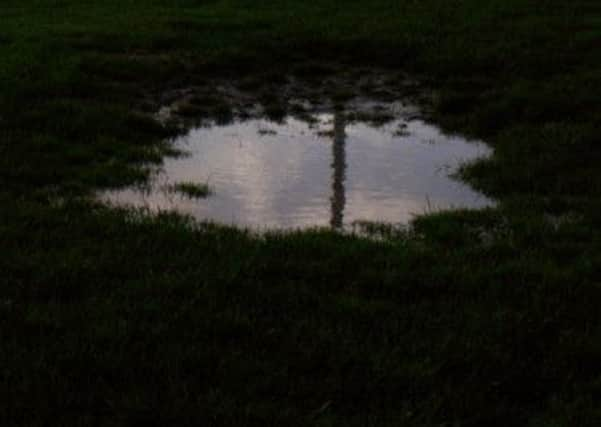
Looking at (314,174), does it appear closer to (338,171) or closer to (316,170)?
(316,170)

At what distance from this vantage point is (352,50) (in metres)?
17.7

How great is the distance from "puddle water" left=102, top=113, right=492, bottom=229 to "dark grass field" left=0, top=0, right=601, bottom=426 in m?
0.45

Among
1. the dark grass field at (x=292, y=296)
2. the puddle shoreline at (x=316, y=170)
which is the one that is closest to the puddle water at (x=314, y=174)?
the puddle shoreline at (x=316, y=170)

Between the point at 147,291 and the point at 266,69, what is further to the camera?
the point at 266,69

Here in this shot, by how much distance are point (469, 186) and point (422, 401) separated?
5.56 metres

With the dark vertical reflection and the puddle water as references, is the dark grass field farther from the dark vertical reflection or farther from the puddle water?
the dark vertical reflection

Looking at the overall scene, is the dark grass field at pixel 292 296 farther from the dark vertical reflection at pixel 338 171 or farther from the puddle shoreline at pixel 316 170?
the dark vertical reflection at pixel 338 171

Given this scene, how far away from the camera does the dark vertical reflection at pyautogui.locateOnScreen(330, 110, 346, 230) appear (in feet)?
31.8

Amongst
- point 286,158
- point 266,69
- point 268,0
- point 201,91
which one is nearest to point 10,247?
point 286,158

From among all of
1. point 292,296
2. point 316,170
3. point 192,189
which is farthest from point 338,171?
point 292,296

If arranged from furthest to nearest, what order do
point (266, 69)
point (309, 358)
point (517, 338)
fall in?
point (266, 69)
point (517, 338)
point (309, 358)

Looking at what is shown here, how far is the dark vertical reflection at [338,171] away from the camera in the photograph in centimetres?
970

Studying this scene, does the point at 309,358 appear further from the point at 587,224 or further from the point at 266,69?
the point at 266,69

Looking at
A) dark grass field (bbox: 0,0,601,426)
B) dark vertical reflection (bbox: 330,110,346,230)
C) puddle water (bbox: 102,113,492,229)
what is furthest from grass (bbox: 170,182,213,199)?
dark vertical reflection (bbox: 330,110,346,230)
